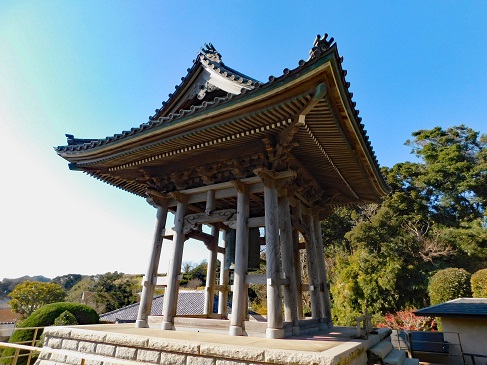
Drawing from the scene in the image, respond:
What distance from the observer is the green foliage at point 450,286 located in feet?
61.2

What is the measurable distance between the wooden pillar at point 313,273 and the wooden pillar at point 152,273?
13.6 feet

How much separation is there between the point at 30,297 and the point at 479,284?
43.7 metres

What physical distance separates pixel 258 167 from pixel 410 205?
2818 centimetres

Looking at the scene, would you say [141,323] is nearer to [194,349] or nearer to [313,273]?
[194,349]

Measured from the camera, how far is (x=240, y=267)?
5969 mm

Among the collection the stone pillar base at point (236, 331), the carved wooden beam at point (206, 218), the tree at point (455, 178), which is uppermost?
the tree at point (455, 178)

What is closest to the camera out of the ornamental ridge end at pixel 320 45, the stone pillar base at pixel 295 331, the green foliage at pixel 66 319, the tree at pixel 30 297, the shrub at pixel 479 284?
the ornamental ridge end at pixel 320 45

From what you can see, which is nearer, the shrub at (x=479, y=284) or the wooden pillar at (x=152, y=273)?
the wooden pillar at (x=152, y=273)

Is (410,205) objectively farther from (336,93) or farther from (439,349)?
(336,93)

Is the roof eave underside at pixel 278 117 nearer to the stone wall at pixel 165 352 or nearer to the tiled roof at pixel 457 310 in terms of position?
the stone wall at pixel 165 352

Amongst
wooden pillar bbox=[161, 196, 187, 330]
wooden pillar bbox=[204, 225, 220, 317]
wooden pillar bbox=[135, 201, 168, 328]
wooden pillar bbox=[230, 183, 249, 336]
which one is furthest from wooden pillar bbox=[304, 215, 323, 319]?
wooden pillar bbox=[135, 201, 168, 328]

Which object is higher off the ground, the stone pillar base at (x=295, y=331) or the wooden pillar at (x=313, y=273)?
the wooden pillar at (x=313, y=273)

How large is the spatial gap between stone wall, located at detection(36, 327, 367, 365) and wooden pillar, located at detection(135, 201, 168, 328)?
156 cm

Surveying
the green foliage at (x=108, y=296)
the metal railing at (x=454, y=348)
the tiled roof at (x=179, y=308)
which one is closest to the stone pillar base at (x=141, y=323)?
the metal railing at (x=454, y=348)
